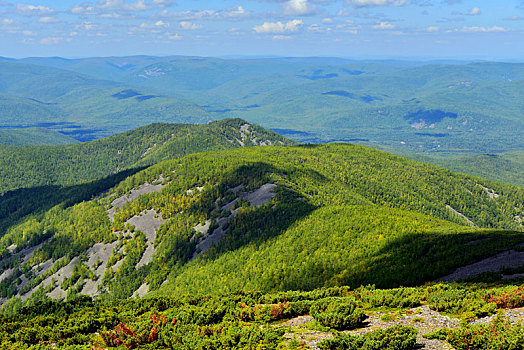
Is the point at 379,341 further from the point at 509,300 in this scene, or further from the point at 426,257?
the point at 426,257

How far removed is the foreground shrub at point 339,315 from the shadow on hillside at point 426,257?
22.5m

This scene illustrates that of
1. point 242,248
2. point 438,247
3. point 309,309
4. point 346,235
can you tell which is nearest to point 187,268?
point 242,248

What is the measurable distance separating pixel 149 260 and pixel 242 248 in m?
46.0

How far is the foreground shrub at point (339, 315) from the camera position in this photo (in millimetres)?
32406

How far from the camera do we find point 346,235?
107 m

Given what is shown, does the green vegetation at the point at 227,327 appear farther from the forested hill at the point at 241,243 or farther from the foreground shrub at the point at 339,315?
the forested hill at the point at 241,243

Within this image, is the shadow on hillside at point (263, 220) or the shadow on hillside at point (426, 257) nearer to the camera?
the shadow on hillside at point (426, 257)

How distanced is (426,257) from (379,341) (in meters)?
48.4

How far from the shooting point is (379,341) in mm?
25875

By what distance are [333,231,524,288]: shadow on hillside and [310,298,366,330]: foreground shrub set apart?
2251 centimetres

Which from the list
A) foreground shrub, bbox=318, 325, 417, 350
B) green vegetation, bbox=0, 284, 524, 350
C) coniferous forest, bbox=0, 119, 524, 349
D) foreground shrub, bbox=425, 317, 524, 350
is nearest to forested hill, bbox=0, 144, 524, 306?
coniferous forest, bbox=0, 119, 524, 349

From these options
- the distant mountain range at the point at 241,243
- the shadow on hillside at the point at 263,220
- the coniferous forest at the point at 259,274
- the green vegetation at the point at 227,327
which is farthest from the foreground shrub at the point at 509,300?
the shadow on hillside at the point at 263,220

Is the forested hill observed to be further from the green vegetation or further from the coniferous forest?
the green vegetation

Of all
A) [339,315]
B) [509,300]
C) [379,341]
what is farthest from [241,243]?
[379,341]
